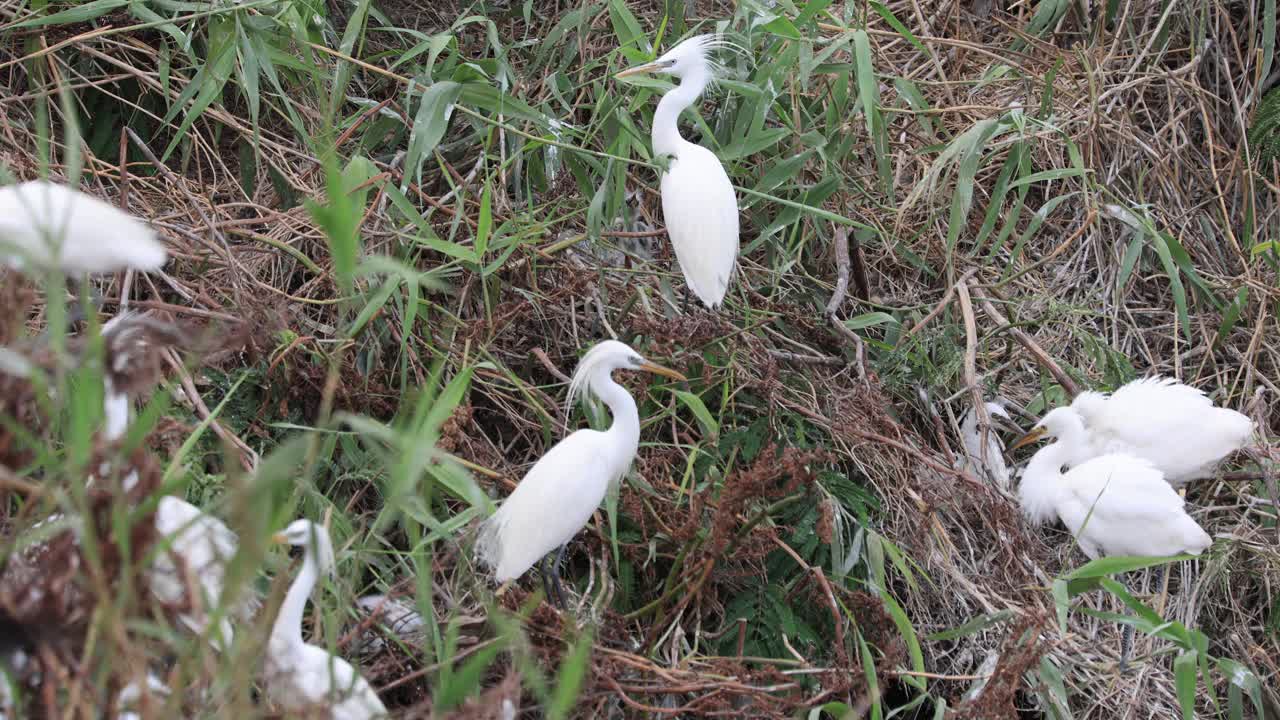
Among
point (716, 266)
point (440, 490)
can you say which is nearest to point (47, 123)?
point (440, 490)

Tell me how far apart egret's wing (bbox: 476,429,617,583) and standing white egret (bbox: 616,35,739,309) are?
1.84 ft

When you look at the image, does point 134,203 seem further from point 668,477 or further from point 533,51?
point 668,477

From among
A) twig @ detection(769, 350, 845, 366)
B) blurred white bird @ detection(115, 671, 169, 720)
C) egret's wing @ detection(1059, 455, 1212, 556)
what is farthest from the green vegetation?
blurred white bird @ detection(115, 671, 169, 720)

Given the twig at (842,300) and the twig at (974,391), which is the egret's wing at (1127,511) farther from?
the twig at (842,300)

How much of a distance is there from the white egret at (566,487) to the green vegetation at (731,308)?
0.06 m

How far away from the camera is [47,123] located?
233 cm

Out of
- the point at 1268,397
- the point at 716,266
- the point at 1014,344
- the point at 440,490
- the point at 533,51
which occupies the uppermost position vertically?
the point at 533,51

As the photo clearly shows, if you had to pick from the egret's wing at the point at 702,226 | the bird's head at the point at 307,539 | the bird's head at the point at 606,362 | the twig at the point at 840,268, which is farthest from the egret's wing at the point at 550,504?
the twig at the point at 840,268

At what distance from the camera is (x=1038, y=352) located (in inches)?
94.1

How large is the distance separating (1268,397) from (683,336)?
5.30ft

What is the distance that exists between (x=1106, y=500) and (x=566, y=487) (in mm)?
1056

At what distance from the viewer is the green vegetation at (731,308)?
169 cm

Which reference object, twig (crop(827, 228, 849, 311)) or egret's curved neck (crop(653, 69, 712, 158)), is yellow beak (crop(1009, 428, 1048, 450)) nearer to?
twig (crop(827, 228, 849, 311))

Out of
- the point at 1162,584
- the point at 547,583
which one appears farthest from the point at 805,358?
the point at 1162,584
